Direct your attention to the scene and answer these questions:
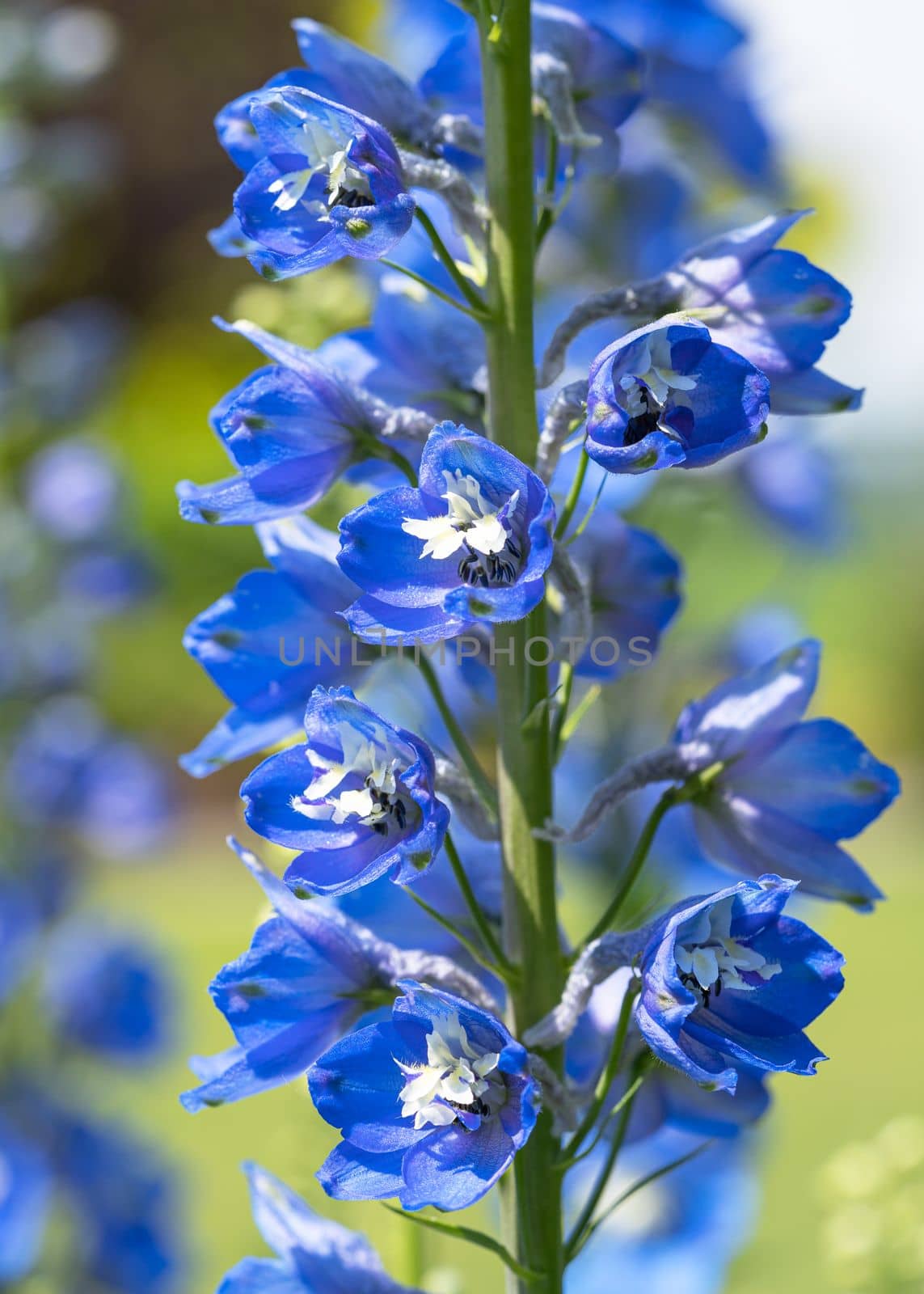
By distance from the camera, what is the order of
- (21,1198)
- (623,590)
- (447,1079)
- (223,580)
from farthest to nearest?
1. (223,580)
2. (21,1198)
3. (623,590)
4. (447,1079)

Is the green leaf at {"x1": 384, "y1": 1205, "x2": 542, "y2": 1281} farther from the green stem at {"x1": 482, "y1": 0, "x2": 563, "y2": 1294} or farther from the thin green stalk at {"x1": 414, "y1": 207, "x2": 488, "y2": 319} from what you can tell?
the thin green stalk at {"x1": 414, "y1": 207, "x2": 488, "y2": 319}

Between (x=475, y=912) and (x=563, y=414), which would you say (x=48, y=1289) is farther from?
(x=563, y=414)

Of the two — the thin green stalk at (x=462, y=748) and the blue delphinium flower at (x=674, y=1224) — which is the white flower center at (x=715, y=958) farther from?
the blue delphinium flower at (x=674, y=1224)

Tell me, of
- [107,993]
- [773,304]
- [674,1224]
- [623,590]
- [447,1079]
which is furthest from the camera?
[107,993]

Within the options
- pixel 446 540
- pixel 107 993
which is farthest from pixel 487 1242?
pixel 107 993

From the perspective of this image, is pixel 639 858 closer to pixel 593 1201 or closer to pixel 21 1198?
pixel 593 1201

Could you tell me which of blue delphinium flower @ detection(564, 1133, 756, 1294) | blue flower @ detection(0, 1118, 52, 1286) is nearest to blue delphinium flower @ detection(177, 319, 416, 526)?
blue delphinium flower @ detection(564, 1133, 756, 1294)
